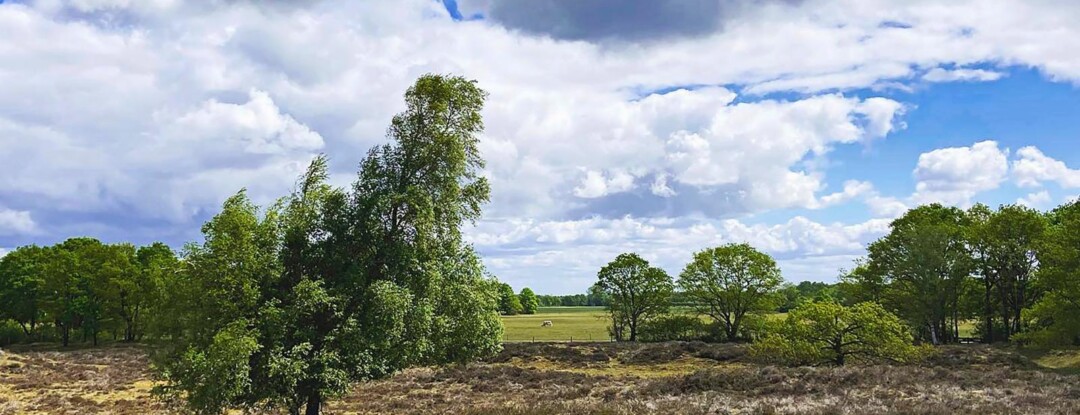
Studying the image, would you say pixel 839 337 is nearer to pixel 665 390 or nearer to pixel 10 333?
pixel 665 390

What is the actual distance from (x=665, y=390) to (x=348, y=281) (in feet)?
57.9

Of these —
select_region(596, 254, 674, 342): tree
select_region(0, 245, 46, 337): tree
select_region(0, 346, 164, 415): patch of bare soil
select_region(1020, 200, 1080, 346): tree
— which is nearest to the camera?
select_region(0, 346, 164, 415): patch of bare soil

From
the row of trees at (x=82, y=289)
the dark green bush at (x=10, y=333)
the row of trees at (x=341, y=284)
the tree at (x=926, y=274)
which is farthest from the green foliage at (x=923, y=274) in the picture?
the dark green bush at (x=10, y=333)

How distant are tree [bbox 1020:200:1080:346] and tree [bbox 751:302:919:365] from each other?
10904 mm

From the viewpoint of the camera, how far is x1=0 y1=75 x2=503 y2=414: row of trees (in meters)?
16.6

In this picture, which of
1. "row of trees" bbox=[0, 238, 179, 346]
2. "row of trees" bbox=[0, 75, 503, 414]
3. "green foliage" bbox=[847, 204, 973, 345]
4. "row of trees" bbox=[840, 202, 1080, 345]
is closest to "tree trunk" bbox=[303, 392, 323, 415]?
"row of trees" bbox=[0, 75, 503, 414]

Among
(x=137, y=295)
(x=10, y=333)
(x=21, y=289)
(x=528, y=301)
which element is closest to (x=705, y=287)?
(x=137, y=295)

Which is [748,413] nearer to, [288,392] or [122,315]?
[288,392]

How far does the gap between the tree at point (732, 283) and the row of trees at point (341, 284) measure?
5251 centimetres

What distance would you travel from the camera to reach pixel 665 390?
30.0 metres

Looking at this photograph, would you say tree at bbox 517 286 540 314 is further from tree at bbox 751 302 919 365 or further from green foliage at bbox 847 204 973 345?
tree at bbox 751 302 919 365

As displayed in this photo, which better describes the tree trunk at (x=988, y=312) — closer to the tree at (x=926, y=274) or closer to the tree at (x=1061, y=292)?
the tree at (x=926, y=274)

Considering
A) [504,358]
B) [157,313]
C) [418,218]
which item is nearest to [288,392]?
[157,313]

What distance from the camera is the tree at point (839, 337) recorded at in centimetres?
3619
